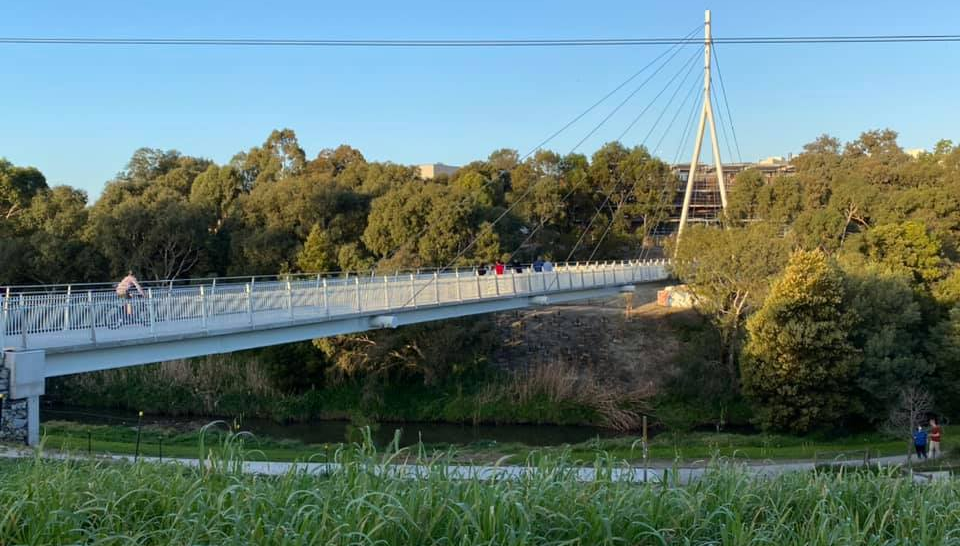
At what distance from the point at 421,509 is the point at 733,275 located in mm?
29554

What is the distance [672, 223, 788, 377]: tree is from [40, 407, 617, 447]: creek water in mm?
6379

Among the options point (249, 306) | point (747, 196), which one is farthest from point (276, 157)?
point (249, 306)

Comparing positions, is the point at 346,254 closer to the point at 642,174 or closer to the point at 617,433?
the point at 617,433

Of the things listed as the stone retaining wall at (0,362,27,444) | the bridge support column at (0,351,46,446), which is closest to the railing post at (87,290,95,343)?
the bridge support column at (0,351,46,446)

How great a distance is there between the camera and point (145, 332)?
17.1 m

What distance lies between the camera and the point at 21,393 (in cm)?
1462

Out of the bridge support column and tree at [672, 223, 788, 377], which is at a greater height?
tree at [672, 223, 788, 377]

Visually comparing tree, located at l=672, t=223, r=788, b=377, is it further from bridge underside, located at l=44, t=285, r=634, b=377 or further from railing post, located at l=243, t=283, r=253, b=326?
railing post, located at l=243, t=283, r=253, b=326

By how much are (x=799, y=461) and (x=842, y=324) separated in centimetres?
1014

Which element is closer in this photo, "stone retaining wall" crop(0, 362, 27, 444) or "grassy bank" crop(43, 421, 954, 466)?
"stone retaining wall" crop(0, 362, 27, 444)

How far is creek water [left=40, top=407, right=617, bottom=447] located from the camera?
98.3 feet

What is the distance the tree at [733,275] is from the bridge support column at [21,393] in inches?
982

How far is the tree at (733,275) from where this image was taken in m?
31.8

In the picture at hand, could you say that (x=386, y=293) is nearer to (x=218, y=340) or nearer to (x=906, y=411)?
(x=218, y=340)
